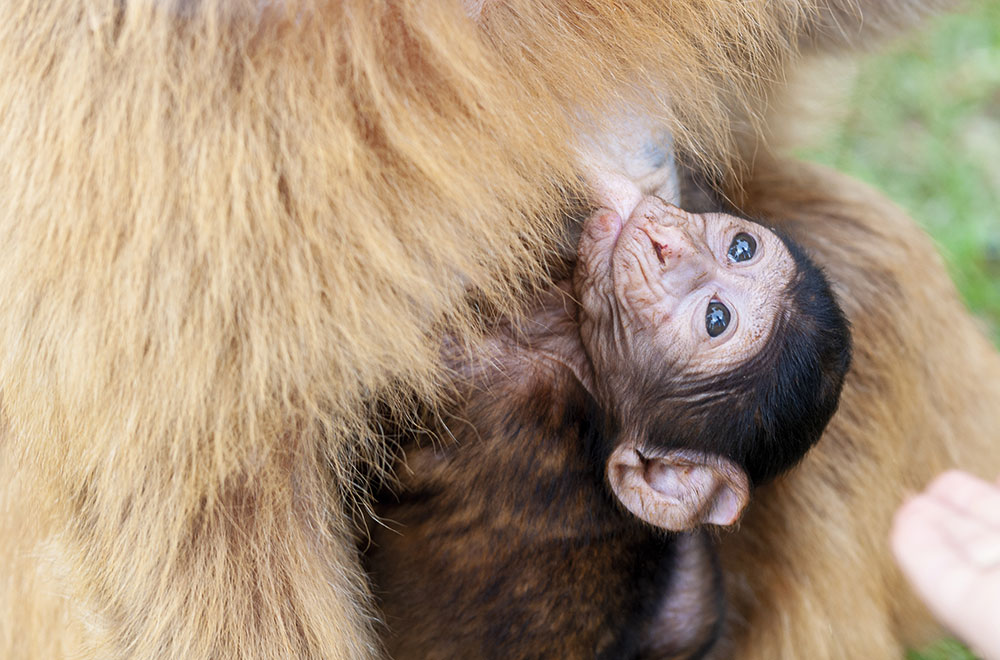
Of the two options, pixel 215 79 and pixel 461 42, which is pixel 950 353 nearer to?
pixel 461 42

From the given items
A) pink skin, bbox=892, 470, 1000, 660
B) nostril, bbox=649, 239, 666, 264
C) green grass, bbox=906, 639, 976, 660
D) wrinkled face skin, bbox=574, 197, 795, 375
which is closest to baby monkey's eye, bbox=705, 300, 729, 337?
wrinkled face skin, bbox=574, 197, 795, 375

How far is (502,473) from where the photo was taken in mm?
1718

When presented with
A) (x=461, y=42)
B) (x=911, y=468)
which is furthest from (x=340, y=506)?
(x=911, y=468)

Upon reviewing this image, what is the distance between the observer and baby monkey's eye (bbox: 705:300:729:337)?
1.72 m

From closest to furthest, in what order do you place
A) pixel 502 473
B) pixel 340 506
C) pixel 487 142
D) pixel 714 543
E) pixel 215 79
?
pixel 215 79 < pixel 487 142 < pixel 340 506 < pixel 502 473 < pixel 714 543

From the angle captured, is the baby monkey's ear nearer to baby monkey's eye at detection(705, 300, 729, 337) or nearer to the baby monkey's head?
the baby monkey's head

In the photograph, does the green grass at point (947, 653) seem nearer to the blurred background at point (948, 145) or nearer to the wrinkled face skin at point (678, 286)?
the blurred background at point (948, 145)

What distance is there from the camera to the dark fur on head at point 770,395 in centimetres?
171

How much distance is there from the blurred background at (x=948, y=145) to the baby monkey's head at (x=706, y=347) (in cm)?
160

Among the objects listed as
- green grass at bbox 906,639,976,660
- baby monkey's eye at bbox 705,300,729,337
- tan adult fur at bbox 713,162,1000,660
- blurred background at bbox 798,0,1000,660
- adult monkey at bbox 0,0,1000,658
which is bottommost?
green grass at bbox 906,639,976,660

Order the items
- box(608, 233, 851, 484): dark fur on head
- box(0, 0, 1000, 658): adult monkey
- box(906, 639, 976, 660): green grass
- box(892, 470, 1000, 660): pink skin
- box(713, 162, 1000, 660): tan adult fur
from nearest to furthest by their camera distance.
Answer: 1. box(0, 0, 1000, 658): adult monkey
2. box(892, 470, 1000, 660): pink skin
3. box(608, 233, 851, 484): dark fur on head
4. box(713, 162, 1000, 660): tan adult fur
5. box(906, 639, 976, 660): green grass

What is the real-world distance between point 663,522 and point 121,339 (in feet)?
3.15

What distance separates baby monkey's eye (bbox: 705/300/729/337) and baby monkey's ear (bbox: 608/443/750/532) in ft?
0.73

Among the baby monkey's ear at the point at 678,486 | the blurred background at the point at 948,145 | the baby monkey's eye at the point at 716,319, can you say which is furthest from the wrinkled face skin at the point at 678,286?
the blurred background at the point at 948,145
